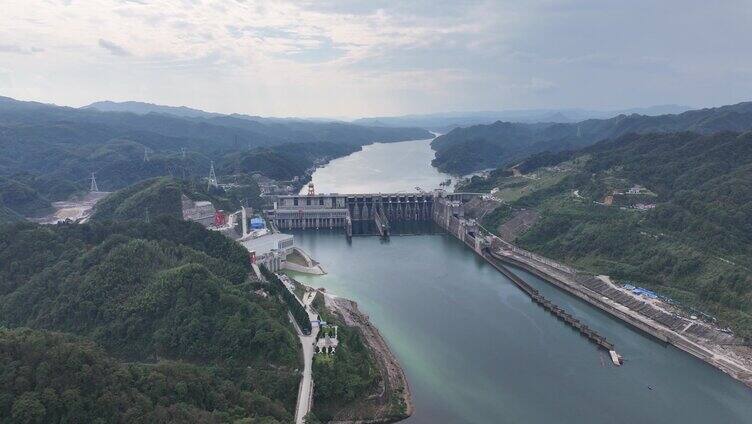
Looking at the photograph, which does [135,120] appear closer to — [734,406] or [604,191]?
[604,191]

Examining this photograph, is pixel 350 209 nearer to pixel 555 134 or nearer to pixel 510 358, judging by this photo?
pixel 510 358

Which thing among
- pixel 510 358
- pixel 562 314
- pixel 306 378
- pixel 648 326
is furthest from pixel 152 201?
pixel 648 326

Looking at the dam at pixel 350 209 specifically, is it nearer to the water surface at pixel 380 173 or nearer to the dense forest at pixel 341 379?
the water surface at pixel 380 173

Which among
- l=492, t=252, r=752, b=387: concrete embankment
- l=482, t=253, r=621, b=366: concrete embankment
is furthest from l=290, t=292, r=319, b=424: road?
l=492, t=252, r=752, b=387: concrete embankment

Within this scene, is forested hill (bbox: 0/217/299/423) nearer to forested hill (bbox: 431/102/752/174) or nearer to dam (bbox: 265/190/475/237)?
dam (bbox: 265/190/475/237)

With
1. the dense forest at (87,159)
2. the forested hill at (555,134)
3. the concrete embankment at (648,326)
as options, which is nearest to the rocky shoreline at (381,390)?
the concrete embankment at (648,326)

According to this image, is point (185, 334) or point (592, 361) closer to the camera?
point (185, 334)

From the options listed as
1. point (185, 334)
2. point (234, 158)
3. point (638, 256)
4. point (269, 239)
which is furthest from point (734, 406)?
point (234, 158)
